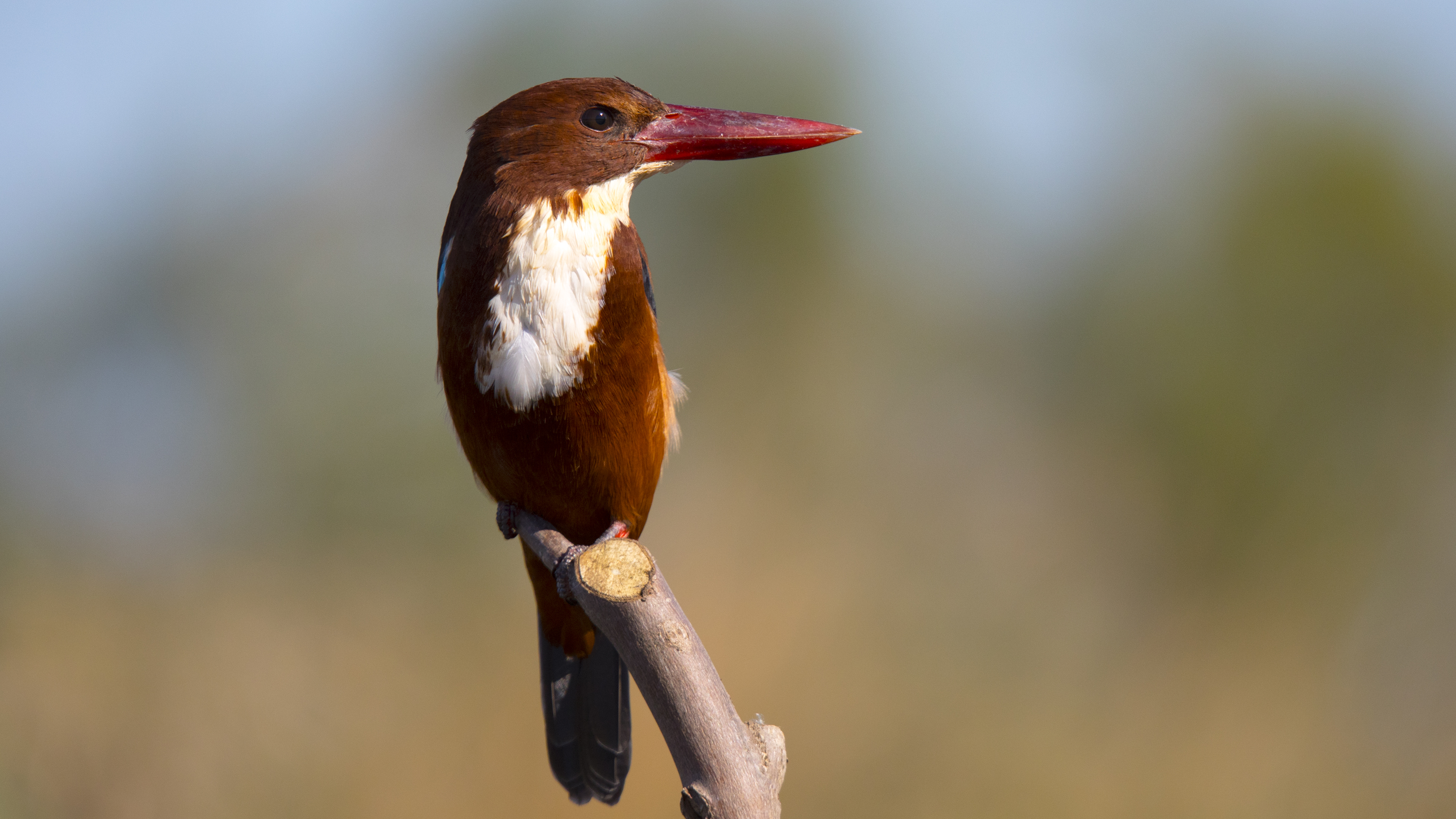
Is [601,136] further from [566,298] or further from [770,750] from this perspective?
[770,750]

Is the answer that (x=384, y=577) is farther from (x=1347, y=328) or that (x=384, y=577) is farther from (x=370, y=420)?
(x=1347, y=328)

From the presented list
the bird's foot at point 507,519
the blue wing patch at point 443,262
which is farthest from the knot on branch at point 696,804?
the blue wing patch at point 443,262

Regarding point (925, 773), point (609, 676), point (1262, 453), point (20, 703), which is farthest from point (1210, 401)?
point (20, 703)

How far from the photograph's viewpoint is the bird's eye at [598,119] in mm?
2164

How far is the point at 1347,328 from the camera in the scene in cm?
846

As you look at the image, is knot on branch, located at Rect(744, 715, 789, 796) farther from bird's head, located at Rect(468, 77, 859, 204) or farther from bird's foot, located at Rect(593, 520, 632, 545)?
bird's head, located at Rect(468, 77, 859, 204)

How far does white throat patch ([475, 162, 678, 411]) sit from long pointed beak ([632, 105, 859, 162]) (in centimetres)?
33

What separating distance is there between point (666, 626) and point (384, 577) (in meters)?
5.13

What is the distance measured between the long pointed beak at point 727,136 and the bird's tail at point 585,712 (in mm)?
1217

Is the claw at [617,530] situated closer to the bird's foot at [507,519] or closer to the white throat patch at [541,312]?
the bird's foot at [507,519]

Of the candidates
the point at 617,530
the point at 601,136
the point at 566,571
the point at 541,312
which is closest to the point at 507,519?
the point at 617,530

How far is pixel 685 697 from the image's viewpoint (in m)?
1.52

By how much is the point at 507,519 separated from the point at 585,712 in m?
0.60

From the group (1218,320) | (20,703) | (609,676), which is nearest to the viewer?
(609,676)
